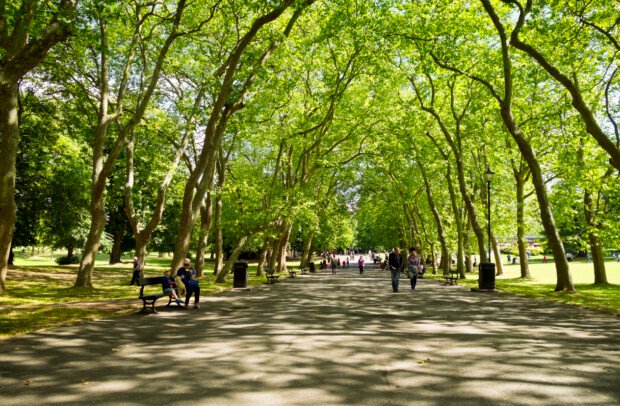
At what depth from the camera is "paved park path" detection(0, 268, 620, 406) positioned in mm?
4977

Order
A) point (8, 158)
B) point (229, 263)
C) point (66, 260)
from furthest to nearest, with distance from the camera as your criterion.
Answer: point (66, 260) < point (229, 263) < point (8, 158)

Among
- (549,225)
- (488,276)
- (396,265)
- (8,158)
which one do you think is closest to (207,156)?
(8,158)

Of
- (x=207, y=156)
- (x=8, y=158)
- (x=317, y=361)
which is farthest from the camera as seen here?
(x=207, y=156)

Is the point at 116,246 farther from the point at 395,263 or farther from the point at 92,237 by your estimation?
the point at 395,263

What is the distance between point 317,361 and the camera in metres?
6.51

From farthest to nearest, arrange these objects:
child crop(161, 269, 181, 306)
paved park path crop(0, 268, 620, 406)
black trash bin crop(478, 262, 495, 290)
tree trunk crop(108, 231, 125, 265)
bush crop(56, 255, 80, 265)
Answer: tree trunk crop(108, 231, 125, 265)
bush crop(56, 255, 80, 265)
black trash bin crop(478, 262, 495, 290)
child crop(161, 269, 181, 306)
paved park path crop(0, 268, 620, 406)

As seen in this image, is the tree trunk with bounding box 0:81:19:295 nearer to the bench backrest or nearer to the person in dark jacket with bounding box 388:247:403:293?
the bench backrest

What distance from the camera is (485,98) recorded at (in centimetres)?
2541

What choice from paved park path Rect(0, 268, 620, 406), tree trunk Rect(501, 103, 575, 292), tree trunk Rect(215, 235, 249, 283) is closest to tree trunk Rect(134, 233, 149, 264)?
tree trunk Rect(215, 235, 249, 283)

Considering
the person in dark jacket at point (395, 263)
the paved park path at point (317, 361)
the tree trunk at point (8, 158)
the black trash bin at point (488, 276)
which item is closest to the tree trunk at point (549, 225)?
the black trash bin at point (488, 276)

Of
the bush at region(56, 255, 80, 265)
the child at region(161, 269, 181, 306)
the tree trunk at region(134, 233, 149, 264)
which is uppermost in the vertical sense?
the tree trunk at region(134, 233, 149, 264)

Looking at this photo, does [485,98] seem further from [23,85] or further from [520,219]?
[23,85]

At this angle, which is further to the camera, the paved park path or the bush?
the bush

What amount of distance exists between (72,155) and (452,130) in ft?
80.7
